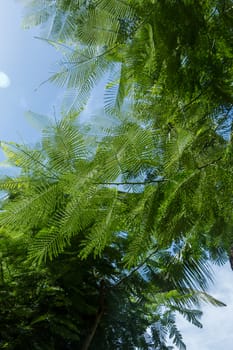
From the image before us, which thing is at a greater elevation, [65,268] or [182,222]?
[65,268]

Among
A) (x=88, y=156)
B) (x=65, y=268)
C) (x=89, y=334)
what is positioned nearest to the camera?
(x=88, y=156)

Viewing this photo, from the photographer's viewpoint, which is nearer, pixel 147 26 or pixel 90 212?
pixel 90 212

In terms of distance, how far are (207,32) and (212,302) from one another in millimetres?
2579

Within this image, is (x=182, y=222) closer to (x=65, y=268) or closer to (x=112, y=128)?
(x=112, y=128)

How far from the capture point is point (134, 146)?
1.34m

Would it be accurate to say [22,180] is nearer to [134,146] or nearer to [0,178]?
[0,178]

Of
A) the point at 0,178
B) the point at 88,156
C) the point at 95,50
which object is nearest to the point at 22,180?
the point at 0,178

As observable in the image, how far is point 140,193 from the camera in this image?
5.00 feet

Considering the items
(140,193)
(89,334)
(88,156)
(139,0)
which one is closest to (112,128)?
(88,156)

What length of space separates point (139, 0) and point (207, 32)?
33 centimetres

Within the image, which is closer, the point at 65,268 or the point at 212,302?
the point at 65,268

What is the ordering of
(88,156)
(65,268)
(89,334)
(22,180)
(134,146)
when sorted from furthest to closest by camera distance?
(89,334) → (65,268) → (22,180) → (88,156) → (134,146)

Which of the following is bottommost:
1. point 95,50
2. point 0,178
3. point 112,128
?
point 0,178

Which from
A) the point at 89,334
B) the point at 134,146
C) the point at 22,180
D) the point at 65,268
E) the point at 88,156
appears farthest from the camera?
the point at 89,334
